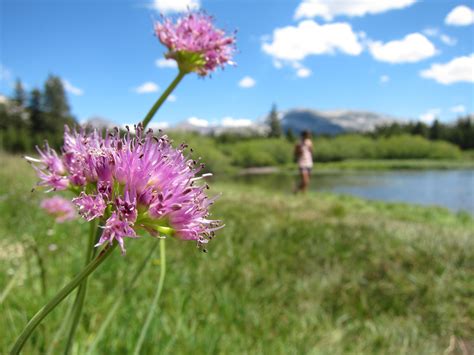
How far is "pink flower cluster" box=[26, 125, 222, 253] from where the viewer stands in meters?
0.79

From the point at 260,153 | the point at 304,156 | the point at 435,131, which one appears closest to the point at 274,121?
the point at 435,131

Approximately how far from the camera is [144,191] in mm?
815

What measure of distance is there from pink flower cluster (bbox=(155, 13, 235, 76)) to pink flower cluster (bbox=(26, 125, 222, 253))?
25.7 inches

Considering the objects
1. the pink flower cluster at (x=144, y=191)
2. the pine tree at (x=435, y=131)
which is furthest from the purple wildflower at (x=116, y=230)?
the pine tree at (x=435, y=131)

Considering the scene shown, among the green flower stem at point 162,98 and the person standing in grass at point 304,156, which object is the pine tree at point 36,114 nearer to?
the person standing in grass at point 304,156

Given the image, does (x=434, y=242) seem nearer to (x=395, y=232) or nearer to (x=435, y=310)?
(x=395, y=232)

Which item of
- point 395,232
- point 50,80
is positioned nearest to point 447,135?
point 50,80

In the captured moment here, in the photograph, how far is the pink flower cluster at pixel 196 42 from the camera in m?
1.51

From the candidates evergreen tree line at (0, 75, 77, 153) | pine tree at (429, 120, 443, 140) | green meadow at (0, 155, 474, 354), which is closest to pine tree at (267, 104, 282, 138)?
pine tree at (429, 120, 443, 140)

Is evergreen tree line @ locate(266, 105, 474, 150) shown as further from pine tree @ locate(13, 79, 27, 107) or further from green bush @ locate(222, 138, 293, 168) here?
pine tree @ locate(13, 79, 27, 107)

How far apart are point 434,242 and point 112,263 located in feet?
10.7

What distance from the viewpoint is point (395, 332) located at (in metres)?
2.97

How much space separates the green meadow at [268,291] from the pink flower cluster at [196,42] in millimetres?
1072

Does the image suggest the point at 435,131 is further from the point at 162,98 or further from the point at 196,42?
the point at 162,98
